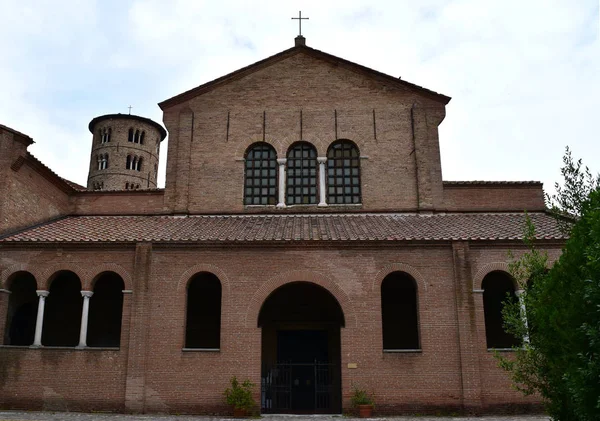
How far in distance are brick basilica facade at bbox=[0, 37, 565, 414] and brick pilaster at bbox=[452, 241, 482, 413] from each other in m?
0.04

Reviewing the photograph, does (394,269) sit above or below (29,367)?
above

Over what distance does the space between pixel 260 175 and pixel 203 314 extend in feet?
18.4

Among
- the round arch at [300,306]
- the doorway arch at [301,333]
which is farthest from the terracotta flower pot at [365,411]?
the round arch at [300,306]

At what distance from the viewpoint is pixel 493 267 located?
15.9 meters

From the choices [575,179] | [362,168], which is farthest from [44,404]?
[575,179]

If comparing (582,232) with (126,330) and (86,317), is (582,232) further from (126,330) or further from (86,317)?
(86,317)

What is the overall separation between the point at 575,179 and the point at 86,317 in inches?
528

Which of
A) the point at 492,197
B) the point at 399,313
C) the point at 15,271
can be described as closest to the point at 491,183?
the point at 492,197

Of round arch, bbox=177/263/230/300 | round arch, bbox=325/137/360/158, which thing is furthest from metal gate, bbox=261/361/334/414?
round arch, bbox=325/137/360/158

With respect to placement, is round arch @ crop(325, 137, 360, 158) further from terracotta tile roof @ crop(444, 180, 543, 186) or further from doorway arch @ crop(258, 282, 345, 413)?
doorway arch @ crop(258, 282, 345, 413)

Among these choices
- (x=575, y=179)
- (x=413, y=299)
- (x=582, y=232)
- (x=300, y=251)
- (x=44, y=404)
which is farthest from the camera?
(x=413, y=299)

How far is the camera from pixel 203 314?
1805 centimetres

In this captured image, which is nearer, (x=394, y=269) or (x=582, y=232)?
(x=582, y=232)

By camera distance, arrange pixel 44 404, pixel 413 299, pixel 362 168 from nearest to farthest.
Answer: pixel 44 404
pixel 413 299
pixel 362 168
